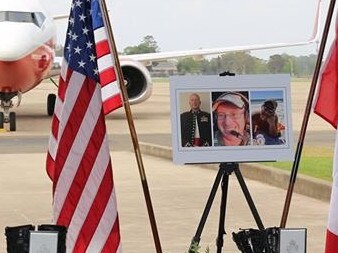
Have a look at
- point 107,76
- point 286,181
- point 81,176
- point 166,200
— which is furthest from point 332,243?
point 286,181

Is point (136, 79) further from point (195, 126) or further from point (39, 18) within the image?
point (195, 126)

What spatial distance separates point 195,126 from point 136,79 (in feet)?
76.6

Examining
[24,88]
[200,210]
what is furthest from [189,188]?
[24,88]

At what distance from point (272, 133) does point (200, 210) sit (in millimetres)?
4571

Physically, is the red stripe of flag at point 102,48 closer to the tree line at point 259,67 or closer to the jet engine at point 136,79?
the tree line at point 259,67

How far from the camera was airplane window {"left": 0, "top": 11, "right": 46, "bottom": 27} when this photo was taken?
2548 cm

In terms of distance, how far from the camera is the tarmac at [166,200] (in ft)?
30.8

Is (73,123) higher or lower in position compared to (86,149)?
higher

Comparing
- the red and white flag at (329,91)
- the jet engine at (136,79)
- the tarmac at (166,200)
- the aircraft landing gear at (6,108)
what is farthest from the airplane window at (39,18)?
the red and white flag at (329,91)

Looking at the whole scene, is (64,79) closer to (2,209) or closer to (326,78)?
(326,78)

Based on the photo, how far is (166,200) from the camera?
11938 mm

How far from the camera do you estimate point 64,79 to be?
6.59m

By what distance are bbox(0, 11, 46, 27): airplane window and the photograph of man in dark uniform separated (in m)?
19.4

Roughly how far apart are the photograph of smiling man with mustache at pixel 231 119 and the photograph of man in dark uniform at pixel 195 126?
0.18ft
